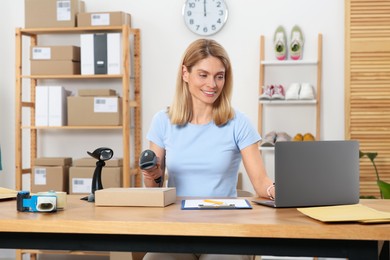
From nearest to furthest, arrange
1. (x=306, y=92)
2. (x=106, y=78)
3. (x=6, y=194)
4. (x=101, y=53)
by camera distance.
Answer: (x=6, y=194) → (x=306, y=92) → (x=101, y=53) → (x=106, y=78)

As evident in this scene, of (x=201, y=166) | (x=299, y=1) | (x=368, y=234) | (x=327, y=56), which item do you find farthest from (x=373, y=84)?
(x=368, y=234)

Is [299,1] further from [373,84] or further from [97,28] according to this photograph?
[97,28]

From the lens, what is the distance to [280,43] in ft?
14.4

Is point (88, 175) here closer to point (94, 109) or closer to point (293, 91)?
point (94, 109)

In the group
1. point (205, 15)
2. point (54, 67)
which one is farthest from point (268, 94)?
point (54, 67)

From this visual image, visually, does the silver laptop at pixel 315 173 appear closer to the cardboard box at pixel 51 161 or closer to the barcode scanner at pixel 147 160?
the barcode scanner at pixel 147 160

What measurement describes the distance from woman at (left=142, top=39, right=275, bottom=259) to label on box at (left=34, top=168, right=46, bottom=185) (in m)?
2.08

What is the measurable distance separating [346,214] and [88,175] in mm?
2898

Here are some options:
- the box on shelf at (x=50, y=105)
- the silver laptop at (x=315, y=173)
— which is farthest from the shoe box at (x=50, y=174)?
the silver laptop at (x=315, y=173)

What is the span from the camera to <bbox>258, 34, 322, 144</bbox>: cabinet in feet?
14.7

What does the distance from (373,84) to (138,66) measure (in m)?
1.71

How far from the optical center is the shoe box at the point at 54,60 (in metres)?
4.46

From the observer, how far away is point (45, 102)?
14.8ft

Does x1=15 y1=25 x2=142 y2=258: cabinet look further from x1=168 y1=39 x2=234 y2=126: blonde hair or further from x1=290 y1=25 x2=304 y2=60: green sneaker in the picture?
x1=168 y1=39 x2=234 y2=126: blonde hair
